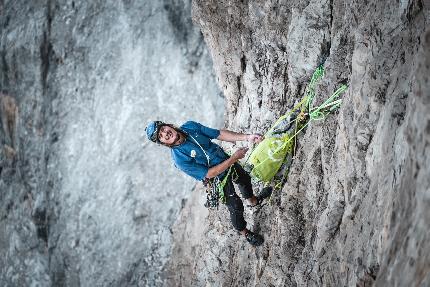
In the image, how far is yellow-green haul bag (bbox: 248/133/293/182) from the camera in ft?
22.5

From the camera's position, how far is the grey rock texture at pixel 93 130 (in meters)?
13.6

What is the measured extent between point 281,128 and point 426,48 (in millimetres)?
3934

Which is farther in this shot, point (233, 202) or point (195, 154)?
point (233, 202)

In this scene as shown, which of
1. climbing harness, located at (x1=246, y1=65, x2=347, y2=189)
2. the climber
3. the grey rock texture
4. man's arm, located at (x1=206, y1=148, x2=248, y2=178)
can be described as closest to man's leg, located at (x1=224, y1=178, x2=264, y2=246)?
the climber

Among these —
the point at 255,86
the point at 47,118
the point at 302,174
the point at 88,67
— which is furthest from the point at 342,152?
the point at 47,118

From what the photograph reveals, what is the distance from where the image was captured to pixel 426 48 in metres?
3.52

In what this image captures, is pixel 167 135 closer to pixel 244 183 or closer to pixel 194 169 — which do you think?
pixel 194 169

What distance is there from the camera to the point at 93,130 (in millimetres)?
15070

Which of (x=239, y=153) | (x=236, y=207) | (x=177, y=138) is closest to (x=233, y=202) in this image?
(x=236, y=207)

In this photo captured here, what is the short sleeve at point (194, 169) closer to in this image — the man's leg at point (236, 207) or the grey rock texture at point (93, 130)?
the man's leg at point (236, 207)

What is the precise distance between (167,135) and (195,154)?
0.55 meters

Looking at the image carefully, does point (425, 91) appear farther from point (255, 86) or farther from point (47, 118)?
point (47, 118)

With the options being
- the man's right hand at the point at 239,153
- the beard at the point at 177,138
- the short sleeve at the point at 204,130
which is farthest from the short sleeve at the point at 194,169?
the short sleeve at the point at 204,130

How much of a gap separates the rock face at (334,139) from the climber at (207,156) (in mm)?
494
